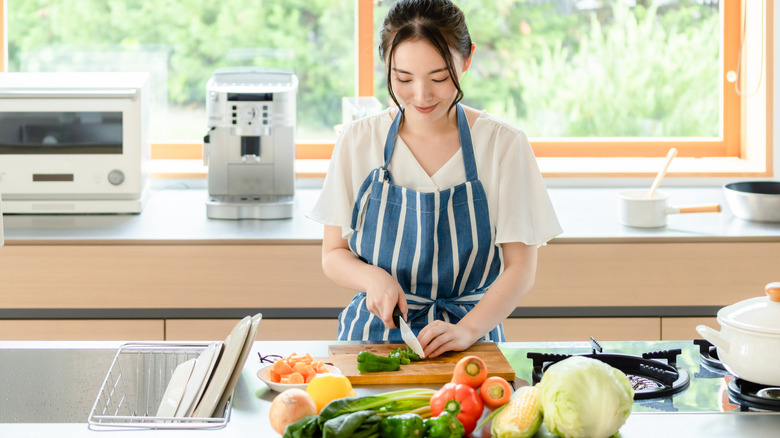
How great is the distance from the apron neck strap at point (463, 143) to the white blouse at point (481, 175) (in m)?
0.01

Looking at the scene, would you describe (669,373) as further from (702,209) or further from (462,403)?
(702,209)

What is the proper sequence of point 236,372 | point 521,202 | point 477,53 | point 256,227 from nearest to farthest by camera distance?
point 236,372 < point 521,202 < point 256,227 < point 477,53

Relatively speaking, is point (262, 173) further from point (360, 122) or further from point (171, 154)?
point (360, 122)

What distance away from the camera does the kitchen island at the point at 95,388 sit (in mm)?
1279

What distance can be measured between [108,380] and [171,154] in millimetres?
2016

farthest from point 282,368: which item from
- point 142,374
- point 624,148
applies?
point 624,148

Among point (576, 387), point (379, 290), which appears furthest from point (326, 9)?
point (576, 387)

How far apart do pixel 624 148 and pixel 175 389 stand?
94.7 inches

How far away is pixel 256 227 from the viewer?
2.68 metres

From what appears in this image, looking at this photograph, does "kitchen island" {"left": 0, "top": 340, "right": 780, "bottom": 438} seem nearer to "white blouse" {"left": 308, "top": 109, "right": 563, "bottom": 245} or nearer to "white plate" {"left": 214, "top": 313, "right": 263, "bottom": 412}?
"white plate" {"left": 214, "top": 313, "right": 263, "bottom": 412}

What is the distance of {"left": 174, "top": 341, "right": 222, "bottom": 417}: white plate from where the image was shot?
1.34 m

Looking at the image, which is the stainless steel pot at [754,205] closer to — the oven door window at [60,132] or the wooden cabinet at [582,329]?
the wooden cabinet at [582,329]

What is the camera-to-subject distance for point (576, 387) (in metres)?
1.13

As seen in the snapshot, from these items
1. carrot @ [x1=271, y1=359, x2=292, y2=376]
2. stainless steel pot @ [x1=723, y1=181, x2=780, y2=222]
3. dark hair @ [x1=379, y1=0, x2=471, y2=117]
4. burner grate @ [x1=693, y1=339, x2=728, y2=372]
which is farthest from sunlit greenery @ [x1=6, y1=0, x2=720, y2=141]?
carrot @ [x1=271, y1=359, x2=292, y2=376]
